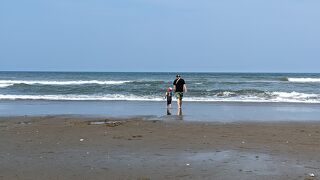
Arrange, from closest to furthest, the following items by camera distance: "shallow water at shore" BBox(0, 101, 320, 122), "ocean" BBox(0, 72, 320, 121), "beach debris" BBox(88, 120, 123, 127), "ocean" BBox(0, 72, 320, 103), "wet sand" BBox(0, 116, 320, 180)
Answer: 1. "wet sand" BBox(0, 116, 320, 180)
2. "beach debris" BBox(88, 120, 123, 127)
3. "shallow water at shore" BBox(0, 101, 320, 122)
4. "ocean" BBox(0, 72, 320, 121)
5. "ocean" BBox(0, 72, 320, 103)

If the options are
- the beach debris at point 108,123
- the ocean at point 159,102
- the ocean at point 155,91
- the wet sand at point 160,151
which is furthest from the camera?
the ocean at point 155,91

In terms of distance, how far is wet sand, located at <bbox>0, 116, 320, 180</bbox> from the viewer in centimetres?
659

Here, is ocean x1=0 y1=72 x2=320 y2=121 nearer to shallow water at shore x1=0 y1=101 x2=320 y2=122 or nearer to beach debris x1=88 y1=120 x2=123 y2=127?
shallow water at shore x1=0 y1=101 x2=320 y2=122

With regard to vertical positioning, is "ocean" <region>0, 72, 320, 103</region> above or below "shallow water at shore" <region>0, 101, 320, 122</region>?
below

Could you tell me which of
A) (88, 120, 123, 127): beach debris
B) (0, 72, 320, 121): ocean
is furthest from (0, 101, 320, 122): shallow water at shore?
(88, 120, 123, 127): beach debris

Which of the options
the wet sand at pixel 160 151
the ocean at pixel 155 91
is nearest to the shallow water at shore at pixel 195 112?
the wet sand at pixel 160 151

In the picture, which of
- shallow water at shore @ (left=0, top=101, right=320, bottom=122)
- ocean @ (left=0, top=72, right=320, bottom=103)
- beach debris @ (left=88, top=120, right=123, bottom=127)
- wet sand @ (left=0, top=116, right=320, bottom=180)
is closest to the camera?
wet sand @ (left=0, top=116, right=320, bottom=180)

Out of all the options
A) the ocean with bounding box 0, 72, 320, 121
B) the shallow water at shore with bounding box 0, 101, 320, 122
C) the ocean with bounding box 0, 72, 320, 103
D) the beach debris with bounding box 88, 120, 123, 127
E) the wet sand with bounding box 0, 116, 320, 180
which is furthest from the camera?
the ocean with bounding box 0, 72, 320, 103

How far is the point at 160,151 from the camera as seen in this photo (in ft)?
27.5

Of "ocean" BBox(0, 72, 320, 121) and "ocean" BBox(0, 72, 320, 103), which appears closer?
"ocean" BBox(0, 72, 320, 121)

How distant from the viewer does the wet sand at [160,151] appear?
659 centimetres

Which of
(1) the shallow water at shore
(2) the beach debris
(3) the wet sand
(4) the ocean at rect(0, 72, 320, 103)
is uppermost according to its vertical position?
(3) the wet sand

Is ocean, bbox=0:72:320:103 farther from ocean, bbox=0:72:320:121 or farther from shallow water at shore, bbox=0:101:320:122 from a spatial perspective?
shallow water at shore, bbox=0:101:320:122

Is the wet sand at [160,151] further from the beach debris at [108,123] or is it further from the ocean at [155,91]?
the ocean at [155,91]
